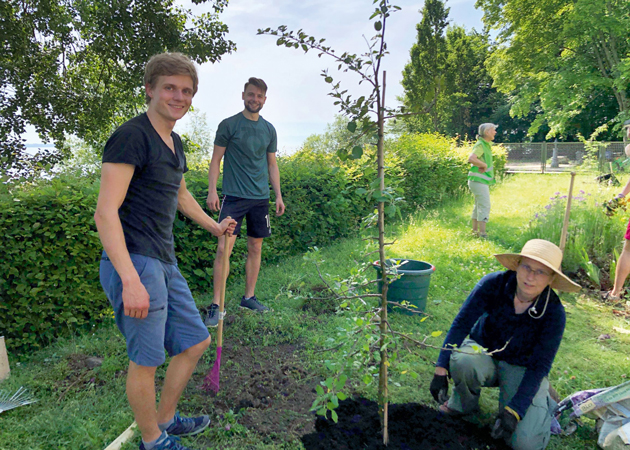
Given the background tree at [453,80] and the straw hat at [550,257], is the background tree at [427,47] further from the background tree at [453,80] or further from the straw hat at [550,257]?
the straw hat at [550,257]

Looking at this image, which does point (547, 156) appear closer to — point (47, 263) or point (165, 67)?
point (47, 263)

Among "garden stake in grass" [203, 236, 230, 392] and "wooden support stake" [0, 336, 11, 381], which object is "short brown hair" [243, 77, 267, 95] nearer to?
Result: "garden stake in grass" [203, 236, 230, 392]

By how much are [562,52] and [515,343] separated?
2833 centimetres

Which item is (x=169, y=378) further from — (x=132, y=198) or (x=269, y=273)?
(x=269, y=273)

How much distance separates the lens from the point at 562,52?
2417cm

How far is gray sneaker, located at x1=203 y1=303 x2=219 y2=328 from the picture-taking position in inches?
139

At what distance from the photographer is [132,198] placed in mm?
1764

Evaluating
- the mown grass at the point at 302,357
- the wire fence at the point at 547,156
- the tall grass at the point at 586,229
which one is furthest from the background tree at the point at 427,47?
the mown grass at the point at 302,357

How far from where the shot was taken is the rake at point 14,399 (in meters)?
2.42

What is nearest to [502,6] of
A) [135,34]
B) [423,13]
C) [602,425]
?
[423,13]

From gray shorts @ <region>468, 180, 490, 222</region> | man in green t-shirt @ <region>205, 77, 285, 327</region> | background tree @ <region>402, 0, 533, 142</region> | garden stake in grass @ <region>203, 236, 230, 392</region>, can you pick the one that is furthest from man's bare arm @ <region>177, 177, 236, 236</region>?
background tree @ <region>402, 0, 533, 142</region>

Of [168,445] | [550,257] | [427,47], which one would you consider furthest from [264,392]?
[427,47]

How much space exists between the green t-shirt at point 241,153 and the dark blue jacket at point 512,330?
226 centimetres

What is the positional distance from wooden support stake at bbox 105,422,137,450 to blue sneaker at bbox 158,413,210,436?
23cm
